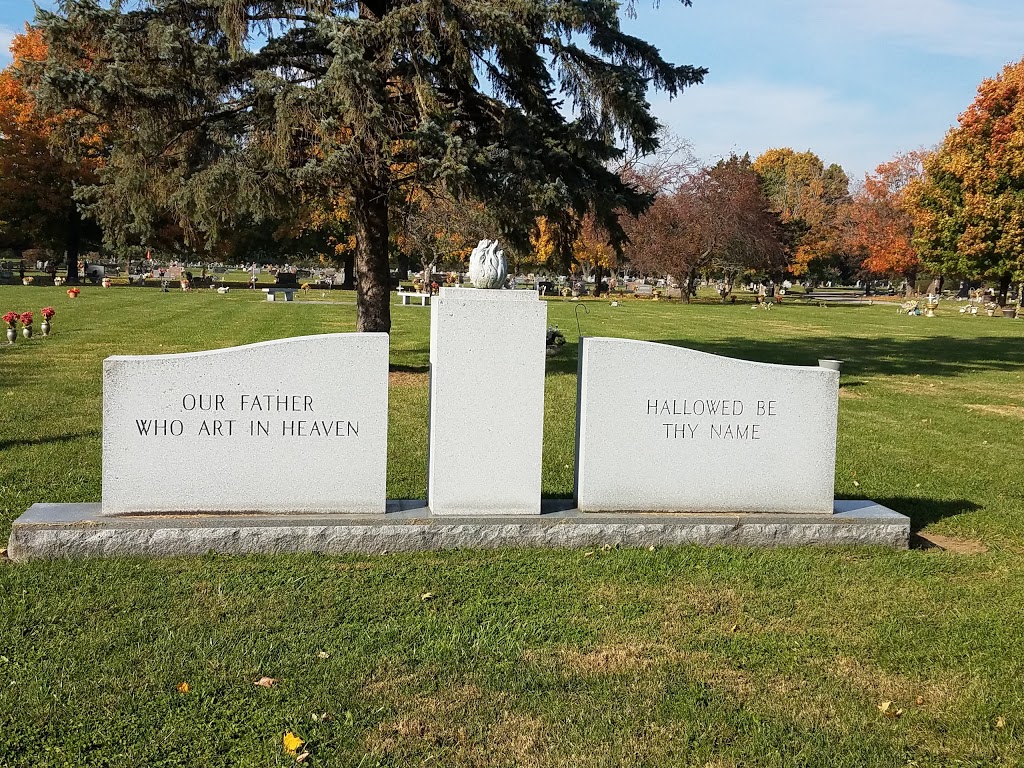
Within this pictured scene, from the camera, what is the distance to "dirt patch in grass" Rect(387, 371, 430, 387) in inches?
557

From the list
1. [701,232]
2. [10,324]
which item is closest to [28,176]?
[10,324]

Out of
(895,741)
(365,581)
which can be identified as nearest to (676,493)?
(365,581)

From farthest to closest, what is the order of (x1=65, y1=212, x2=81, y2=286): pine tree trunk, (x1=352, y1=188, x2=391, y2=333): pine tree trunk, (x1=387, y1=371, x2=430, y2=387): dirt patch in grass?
(x1=65, y1=212, x2=81, y2=286): pine tree trunk → (x1=352, y1=188, x2=391, y2=333): pine tree trunk → (x1=387, y1=371, x2=430, y2=387): dirt patch in grass

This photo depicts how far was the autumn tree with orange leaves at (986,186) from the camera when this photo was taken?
3784cm

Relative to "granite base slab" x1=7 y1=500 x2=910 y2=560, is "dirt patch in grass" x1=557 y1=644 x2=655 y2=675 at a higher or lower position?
lower

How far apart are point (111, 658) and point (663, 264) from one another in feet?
165

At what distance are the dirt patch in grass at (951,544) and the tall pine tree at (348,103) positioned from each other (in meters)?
7.38

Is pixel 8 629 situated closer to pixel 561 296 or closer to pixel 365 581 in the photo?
pixel 365 581

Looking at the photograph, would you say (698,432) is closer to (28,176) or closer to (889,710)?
(889,710)

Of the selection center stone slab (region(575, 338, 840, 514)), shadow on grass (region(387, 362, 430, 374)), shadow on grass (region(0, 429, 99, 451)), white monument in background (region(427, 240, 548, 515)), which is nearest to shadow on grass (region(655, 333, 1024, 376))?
shadow on grass (region(387, 362, 430, 374))

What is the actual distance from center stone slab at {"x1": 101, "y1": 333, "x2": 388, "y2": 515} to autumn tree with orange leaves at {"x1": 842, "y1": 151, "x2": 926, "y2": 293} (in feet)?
212

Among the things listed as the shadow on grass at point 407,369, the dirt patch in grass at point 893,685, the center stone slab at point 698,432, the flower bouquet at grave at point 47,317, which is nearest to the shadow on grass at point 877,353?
the shadow on grass at point 407,369

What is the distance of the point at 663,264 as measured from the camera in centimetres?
5250

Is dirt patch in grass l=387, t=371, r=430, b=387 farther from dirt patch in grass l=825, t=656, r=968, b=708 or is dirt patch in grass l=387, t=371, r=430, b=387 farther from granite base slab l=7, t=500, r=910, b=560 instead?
dirt patch in grass l=825, t=656, r=968, b=708
